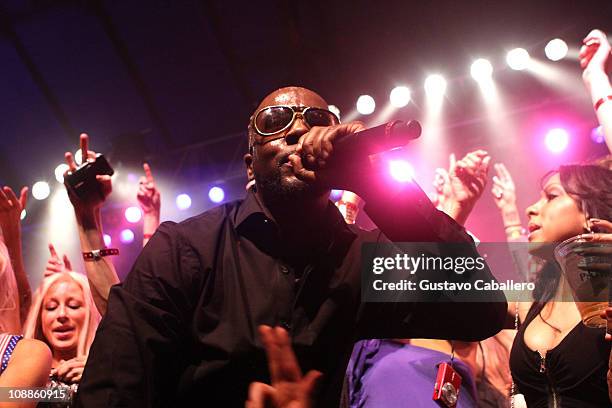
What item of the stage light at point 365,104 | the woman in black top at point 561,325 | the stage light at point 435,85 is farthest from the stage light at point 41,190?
the woman in black top at point 561,325

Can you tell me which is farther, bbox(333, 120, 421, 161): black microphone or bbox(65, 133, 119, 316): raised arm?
bbox(65, 133, 119, 316): raised arm

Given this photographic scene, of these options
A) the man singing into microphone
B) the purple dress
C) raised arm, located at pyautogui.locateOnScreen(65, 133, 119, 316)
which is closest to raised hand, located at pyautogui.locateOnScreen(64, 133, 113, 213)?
raised arm, located at pyautogui.locateOnScreen(65, 133, 119, 316)

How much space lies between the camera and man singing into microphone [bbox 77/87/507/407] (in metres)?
1.60

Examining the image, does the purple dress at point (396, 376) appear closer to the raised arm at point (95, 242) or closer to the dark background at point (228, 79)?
the raised arm at point (95, 242)

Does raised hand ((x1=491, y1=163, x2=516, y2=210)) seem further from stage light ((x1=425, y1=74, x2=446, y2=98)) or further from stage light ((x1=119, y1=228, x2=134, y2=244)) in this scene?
stage light ((x1=119, y1=228, x2=134, y2=244))

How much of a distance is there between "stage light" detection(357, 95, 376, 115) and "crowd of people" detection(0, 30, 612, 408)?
10.3 feet

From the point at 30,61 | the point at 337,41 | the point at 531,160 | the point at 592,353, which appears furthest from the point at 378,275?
the point at 30,61

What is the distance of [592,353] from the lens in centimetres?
219

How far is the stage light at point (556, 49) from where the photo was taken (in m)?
4.98

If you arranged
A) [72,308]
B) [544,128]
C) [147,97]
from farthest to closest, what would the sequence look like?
[147,97] < [544,128] < [72,308]

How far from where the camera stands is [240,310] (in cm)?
173

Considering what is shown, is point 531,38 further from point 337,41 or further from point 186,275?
point 186,275

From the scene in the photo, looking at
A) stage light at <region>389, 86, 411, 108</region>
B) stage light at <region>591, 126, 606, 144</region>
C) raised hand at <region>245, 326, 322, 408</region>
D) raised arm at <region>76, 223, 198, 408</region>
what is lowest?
raised hand at <region>245, 326, 322, 408</region>

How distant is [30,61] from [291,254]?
19.9ft
